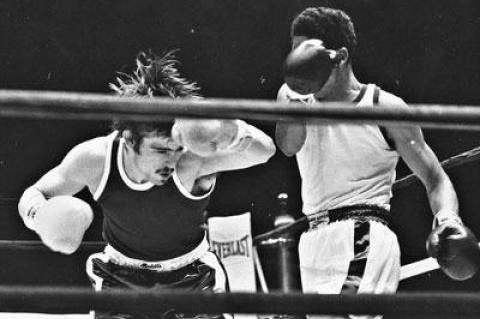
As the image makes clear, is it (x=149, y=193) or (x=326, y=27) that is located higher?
(x=326, y=27)

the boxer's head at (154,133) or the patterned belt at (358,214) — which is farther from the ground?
the boxer's head at (154,133)

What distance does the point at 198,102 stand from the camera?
0.79 meters

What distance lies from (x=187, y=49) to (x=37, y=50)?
1.85ft

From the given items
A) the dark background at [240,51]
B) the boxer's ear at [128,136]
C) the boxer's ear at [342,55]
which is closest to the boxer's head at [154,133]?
the boxer's ear at [128,136]

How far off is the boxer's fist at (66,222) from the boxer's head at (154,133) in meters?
0.40

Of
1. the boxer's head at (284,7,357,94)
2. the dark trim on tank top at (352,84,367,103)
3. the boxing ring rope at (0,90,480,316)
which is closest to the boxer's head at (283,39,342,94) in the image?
the boxer's head at (284,7,357,94)

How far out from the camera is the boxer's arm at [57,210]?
1.07 metres

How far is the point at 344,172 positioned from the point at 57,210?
643 mm

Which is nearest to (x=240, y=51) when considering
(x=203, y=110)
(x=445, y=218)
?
(x=445, y=218)

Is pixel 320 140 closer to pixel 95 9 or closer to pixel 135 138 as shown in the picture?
pixel 135 138

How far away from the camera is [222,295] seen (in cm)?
72

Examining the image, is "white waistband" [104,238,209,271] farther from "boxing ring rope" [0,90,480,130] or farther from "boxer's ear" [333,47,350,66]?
"boxing ring rope" [0,90,480,130]

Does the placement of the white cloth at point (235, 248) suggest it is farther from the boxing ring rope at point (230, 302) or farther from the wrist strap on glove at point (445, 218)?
the boxing ring rope at point (230, 302)

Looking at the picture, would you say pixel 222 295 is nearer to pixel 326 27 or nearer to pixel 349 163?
pixel 349 163
